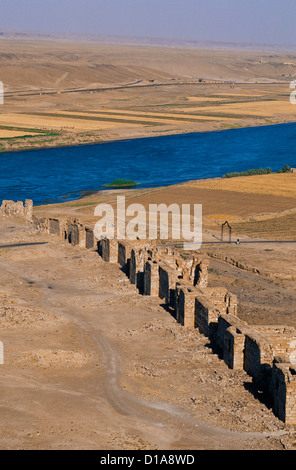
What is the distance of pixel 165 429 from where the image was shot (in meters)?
19.3

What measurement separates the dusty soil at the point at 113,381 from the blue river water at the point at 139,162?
134 ft

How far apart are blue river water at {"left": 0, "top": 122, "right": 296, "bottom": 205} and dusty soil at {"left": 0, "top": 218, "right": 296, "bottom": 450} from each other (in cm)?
4080

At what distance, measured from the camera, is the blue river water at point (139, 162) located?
78.4 metres

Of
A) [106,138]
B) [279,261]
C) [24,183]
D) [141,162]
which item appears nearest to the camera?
[279,261]

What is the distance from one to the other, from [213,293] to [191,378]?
20.2ft

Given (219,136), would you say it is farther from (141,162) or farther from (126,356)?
(126,356)

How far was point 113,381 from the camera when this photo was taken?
881 inches

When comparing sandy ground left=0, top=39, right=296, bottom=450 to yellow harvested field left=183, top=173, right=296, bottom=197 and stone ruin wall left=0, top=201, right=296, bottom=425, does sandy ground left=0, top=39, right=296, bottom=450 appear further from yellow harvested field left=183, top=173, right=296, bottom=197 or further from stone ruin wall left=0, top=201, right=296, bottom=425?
yellow harvested field left=183, top=173, right=296, bottom=197

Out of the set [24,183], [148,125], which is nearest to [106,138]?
[148,125]

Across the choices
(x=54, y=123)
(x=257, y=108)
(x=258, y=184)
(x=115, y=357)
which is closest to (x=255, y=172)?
(x=258, y=184)

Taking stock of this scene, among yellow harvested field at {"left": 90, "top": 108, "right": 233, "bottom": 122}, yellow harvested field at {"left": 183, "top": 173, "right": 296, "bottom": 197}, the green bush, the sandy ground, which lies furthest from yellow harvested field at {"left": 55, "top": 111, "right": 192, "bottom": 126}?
the sandy ground

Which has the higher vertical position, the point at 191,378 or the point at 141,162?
the point at 141,162

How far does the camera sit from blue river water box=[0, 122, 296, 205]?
78.4m

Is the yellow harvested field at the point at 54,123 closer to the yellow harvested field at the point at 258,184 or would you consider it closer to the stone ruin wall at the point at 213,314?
the yellow harvested field at the point at 258,184
